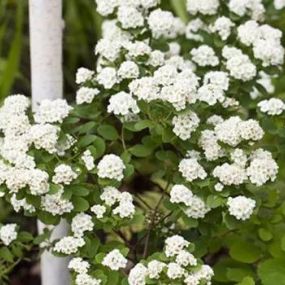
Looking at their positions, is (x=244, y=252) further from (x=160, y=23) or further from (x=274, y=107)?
(x=160, y=23)

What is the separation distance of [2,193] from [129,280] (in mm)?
330

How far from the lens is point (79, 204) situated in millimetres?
1783

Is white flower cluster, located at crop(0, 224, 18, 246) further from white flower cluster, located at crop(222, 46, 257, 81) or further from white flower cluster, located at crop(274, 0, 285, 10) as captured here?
white flower cluster, located at crop(274, 0, 285, 10)

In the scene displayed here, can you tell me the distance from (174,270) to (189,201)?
0.20m

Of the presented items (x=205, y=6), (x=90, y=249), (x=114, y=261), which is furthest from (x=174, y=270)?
(x=205, y=6)

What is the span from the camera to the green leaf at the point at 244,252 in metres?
1.98

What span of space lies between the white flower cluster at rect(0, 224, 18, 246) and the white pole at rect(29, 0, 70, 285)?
175 mm

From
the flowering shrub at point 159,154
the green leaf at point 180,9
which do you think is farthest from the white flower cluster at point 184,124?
the green leaf at point 180,9

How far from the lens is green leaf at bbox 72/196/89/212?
5.83 ft

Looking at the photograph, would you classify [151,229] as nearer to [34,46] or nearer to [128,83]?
[128,83]

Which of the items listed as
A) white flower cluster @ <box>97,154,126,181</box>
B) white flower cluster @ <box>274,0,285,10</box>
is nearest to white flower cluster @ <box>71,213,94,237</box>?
white flower cluster @ <box>97,154,126,181</box>

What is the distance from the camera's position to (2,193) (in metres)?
1.74

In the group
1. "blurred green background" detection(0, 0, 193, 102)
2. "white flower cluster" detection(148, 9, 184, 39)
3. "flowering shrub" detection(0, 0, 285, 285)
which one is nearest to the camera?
"flowering shrub" detection(0, 0, 285, 285)

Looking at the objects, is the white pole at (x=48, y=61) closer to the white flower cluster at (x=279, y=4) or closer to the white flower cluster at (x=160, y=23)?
the white flower cluster at (x=160, y=23)
